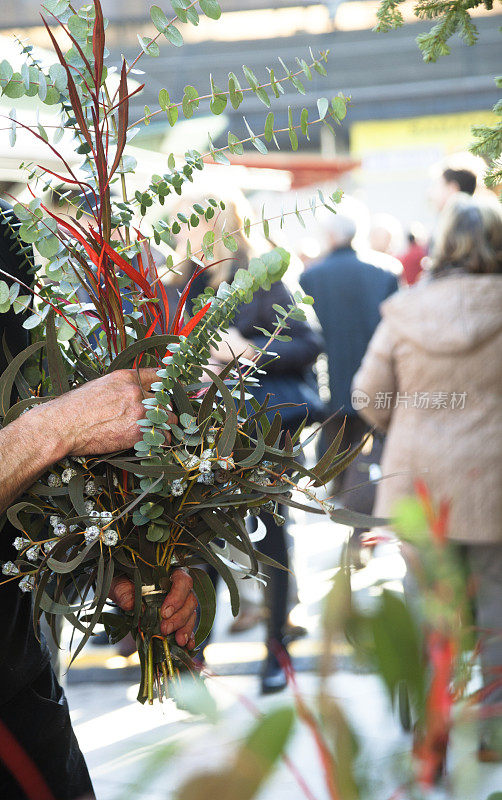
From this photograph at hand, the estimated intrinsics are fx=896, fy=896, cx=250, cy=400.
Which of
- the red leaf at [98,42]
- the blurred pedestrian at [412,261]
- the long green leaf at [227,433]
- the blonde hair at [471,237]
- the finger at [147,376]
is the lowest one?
the blurred pedestrian at [412,261]

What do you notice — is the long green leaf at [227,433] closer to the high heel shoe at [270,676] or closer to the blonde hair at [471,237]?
the blonde hair at [471,237]

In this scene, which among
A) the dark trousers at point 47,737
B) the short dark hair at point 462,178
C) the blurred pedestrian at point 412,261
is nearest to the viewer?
the dark trousers at point 47,737

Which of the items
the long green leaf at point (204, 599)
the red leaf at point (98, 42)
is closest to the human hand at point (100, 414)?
the long green leaf at point (204, 599)

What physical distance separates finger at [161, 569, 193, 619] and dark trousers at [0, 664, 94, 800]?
0.91ft

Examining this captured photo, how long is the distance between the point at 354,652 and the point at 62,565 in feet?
2.27

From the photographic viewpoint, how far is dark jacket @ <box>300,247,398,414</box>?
161 inches

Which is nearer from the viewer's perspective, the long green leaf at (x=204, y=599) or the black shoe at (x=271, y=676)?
the long green leaf at (x=204, y=599)

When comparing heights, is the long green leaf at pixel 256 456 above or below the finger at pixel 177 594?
above

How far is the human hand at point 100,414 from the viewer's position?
1026 mm

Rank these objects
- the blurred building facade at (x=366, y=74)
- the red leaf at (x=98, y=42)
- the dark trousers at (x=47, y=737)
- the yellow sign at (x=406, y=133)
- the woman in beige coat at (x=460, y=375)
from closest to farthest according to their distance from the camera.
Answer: the red leaf at (x=98, y=42) < the dark trousers at (x=47, y=737) < the woman in beige coat at (x=460, y=375) < the blurred building facade at (x=366, y=74) < the yellow sign at (x=406, y=133)

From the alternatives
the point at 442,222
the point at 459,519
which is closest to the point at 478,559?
the point at 459,519

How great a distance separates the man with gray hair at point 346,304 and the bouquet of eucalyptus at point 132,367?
296cm

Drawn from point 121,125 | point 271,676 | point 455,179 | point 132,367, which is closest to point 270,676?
point 271,676

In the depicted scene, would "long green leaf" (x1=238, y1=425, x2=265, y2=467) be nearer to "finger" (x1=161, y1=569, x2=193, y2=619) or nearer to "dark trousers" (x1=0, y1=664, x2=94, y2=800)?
"finger" (x1=161, y1=569, x2=193, y2=619)
